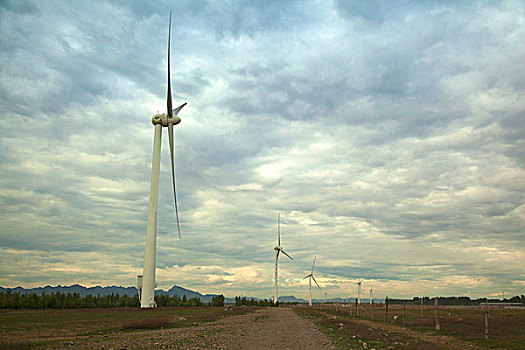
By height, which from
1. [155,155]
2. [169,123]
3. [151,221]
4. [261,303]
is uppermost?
[169,123]

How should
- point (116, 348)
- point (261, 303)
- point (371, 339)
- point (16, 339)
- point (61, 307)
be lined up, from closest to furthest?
1. point (116, 348)
2. point (16, 339)
3. point (371, 339)
4. point (61, 307)
5. point (261, 303)

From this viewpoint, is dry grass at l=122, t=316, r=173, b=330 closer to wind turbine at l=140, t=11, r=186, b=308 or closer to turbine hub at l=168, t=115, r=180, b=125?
wind turbine at l=140, t=11, r=186, b=308

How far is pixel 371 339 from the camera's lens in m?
30.1

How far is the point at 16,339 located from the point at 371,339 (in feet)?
76.2

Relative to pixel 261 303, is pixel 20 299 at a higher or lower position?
higher

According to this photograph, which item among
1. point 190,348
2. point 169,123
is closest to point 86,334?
point 190,348

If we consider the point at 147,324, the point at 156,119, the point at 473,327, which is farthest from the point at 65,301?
the point at 473,327

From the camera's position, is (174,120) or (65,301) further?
(65,301)

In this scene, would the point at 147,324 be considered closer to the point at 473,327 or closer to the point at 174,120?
the point at 473,327

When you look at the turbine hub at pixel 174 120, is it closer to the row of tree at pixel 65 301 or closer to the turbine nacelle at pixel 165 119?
the turbine nacelle at pixel 165 119

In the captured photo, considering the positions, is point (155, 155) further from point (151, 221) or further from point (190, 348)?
point (190, 348)

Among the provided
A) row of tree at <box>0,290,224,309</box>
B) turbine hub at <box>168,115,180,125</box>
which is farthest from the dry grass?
row of tree at <box>0,290,224,309</box>

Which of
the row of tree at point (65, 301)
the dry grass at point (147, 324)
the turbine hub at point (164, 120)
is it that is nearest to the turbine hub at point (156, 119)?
the turbine hub at point (164, 120)

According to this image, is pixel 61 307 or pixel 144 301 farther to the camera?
pixel 61 307
